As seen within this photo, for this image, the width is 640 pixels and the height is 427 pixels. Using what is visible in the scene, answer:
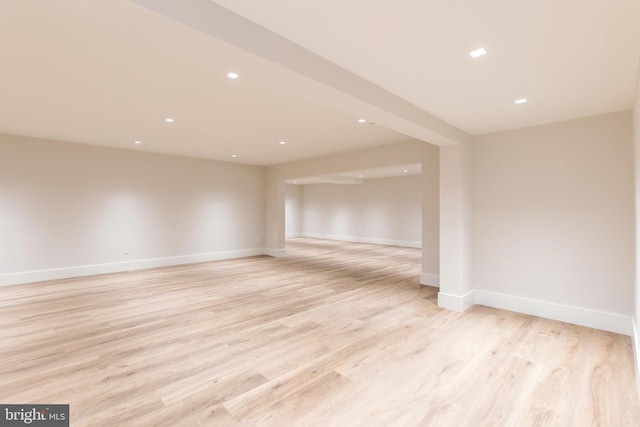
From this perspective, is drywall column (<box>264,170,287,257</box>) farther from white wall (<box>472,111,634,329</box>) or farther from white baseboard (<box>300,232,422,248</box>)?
white wall (<box>472,111,634,329</box>)

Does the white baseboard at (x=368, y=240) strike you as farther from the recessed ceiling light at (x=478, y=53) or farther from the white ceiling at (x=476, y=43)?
the recessed ceiling light at (x=478, y=53)

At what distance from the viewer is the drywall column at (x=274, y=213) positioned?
798 cm

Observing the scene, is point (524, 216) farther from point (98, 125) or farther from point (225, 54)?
point (98, 125)

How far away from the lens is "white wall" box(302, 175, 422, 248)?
1037 cm

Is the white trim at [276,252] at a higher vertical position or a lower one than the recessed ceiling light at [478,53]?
lower

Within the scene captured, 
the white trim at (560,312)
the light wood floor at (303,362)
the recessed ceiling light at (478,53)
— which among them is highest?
the recessed ceiling light at (478,53)

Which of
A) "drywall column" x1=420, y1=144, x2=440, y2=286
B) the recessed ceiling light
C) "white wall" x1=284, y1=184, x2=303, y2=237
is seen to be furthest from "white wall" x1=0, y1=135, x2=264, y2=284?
the recessed ceiling light

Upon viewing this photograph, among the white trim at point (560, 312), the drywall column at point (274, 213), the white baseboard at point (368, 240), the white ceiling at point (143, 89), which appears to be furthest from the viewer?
the white baseboard at point (368, 240)

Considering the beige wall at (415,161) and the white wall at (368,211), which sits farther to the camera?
the white wall at (368,211)

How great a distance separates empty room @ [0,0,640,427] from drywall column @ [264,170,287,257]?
1894mm

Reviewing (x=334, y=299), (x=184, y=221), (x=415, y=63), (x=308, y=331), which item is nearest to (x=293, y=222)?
(x=184, y=221)

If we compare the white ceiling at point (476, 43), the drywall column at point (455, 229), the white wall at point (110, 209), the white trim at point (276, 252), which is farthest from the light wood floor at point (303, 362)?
the white trim at point (276, 252)

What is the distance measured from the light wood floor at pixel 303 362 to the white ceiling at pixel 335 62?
221cm

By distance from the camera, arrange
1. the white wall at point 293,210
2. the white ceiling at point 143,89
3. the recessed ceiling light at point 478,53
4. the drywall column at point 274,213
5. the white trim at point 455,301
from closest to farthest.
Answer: the white ceiling at point 143,89, the recessed ceiling light at point 478,53, the white trim at point 455,301, the drywall column at point 274,213, the white wall at point 293,210
